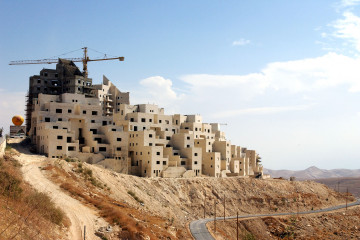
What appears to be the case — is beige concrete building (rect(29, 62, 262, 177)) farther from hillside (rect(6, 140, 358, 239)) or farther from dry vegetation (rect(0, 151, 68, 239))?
dry vegetation (rect(0, 151, 68, 239))

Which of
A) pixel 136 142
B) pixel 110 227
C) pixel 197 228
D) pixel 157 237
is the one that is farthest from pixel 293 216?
pixel 110 227

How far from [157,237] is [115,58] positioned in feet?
211

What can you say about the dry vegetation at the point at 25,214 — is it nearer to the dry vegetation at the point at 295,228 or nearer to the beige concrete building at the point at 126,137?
the beige concrete building at the point at 126,137

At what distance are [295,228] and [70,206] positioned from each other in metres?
40.1

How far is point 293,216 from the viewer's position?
6931 centimetres

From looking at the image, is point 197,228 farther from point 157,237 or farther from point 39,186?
point 39,186

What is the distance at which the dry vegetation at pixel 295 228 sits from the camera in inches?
2341

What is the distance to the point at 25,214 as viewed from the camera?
28656mm

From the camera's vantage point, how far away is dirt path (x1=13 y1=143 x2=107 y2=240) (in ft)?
109

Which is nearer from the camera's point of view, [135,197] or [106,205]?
[106,205]

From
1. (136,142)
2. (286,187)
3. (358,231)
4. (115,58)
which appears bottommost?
(358,231)

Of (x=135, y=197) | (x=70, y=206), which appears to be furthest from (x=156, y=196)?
(x=70, y=206)

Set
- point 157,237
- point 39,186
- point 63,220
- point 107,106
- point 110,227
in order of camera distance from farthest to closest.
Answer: point 107,106, point 39,186, point 157,237, point 110,227, point 63,220

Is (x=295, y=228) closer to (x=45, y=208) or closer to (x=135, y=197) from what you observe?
(x=135, y=197)
